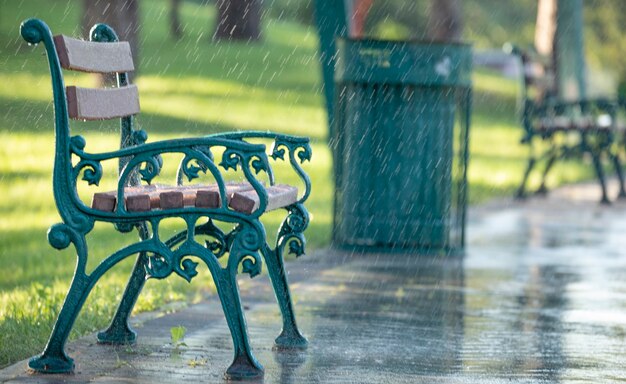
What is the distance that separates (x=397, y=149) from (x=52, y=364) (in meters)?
4.63

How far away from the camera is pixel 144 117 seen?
79.7 ft

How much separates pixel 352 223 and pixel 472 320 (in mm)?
2696

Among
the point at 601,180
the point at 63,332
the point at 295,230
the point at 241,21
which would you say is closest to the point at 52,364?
the point at 63,332

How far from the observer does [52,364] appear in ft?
17.9

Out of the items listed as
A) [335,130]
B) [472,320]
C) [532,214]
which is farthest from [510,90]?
[472,320]

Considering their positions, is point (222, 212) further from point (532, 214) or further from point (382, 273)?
point (532, 214)

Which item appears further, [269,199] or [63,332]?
[269,199]

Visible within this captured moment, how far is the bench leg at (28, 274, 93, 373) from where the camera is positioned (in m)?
5.40

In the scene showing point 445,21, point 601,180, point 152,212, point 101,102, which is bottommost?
point 445,21

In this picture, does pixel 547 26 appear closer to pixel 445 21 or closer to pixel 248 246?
pixel 445 21

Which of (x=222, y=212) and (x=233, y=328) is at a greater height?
→ (x=222, y=212)

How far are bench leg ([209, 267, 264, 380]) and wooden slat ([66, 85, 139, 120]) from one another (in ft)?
2.93

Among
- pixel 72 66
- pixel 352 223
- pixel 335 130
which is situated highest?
pixel 72 66

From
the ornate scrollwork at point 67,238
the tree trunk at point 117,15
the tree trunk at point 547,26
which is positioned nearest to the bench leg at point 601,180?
the ornate scrollwork at point 67,238
